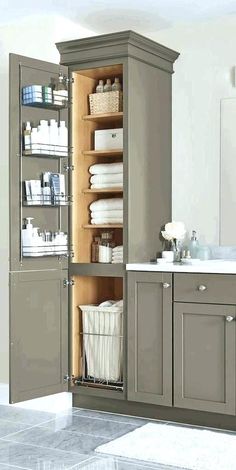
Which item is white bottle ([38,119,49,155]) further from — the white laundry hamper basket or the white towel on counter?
the white laundry hamper basket

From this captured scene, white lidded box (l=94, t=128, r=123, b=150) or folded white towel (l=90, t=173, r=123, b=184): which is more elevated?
white lidded box (l=94, t=128, r=123, b=150)

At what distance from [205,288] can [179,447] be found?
914 millimetres

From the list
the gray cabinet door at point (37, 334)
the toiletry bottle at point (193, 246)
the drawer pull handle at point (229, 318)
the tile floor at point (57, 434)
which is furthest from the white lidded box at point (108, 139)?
the tile floor at point (57, 434)

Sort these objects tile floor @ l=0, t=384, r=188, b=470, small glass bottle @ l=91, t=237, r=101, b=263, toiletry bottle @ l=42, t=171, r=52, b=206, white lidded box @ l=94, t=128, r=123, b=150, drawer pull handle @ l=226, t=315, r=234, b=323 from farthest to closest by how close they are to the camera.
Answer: small glass bottle @ l=91, t=237, r=101, b=263 → white lidded box @ l=94, t=128, r=123, b=150 → toiletry bottle @ l=42, t=171, r=52, b=206 → drawer pull handle @ l=226, t=315, r=234, b=323 → tile floor @ l=0, t=384, r=188, b=470

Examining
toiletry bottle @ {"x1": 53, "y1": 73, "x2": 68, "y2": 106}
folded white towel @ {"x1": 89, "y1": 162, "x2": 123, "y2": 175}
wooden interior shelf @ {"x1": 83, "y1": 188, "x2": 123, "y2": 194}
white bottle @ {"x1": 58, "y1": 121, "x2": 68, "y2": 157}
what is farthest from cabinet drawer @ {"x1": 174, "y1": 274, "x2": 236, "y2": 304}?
toiletry bottle @ {"x1": 53, "y1": 73, "x2": 68, "y2": 106}

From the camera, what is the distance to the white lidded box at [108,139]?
4926mm

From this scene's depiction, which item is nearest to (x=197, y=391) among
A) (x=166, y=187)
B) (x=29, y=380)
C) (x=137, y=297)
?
(x=137, y=297)

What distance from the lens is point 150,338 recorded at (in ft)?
15.1

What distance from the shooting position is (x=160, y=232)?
503 cm

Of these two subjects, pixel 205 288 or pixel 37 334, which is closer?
pixel 205 288

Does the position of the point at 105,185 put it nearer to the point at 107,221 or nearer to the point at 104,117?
the point at 107,221

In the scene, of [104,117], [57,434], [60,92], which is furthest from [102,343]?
[60,92]

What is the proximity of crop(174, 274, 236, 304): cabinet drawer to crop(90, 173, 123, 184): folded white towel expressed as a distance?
0.80 meters

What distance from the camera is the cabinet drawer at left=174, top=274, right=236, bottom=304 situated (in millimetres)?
4293
